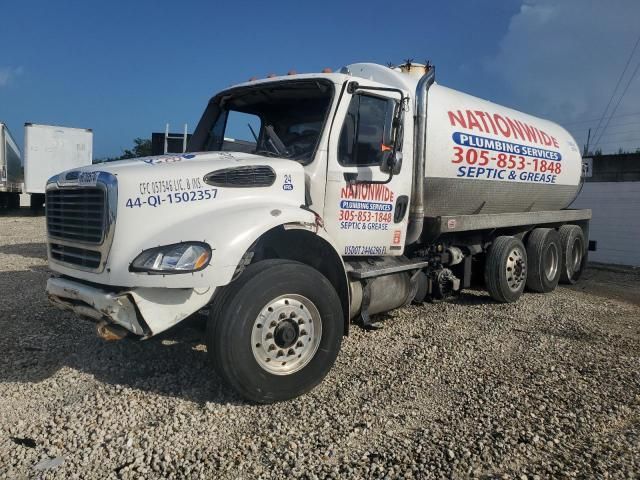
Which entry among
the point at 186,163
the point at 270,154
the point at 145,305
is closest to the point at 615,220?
the point at 270,154

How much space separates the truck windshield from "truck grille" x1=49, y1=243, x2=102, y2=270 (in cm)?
192

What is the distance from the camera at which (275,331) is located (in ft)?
13.4

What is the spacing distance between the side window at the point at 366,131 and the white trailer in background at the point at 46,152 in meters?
19.0

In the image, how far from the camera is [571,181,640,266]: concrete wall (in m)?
13.9

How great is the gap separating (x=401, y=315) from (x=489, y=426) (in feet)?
10.1

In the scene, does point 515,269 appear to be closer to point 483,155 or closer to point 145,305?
point 483,155

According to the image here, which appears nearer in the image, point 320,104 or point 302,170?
point 302,170

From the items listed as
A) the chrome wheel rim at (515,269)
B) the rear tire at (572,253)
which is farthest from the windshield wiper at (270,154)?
the rear tire at (572,253)

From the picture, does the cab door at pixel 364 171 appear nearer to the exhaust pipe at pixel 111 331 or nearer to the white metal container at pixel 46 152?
the exhaust pipe at pixel 111 331

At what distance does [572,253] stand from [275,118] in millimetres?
7157

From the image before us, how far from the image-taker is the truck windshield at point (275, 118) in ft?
16.5

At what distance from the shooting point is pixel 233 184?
166 inches

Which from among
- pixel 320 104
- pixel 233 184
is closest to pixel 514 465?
pixel 233 184

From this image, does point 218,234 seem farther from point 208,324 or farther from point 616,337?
point 616,337
